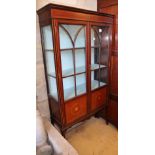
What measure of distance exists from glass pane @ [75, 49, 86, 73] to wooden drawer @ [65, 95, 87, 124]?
0.37m

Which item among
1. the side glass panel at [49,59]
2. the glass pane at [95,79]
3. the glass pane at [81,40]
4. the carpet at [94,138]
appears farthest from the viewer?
the glass pane at [95,79]

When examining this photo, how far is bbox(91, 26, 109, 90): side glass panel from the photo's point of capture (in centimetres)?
188

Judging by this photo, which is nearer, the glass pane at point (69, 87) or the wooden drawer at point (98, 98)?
the glass pane at point (69, 87)

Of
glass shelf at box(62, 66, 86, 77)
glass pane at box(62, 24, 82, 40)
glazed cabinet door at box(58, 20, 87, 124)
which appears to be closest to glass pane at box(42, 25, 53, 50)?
glazed cabinet door at box(58, 20, 87, 124)

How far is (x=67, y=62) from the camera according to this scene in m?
1.74

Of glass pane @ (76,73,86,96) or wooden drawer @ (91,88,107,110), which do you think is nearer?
glass pane @ (76,73,86,96)

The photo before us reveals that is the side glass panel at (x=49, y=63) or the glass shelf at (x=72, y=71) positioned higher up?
the side glass panel at (x=49, y=63)

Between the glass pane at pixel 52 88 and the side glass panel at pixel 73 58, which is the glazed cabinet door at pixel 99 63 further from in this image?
the glass pane at pixel 52 88

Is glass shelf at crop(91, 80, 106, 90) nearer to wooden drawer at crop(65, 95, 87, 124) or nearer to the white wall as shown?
wooden drawer at crop(65, 95, 87, 124)

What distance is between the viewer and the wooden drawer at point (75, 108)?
1672 millimetres

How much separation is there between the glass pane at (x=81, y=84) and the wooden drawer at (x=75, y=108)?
0.30ft

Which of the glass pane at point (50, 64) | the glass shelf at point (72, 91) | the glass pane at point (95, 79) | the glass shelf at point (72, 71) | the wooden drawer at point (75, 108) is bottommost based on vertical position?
the wooden drawer at point (75, 108)

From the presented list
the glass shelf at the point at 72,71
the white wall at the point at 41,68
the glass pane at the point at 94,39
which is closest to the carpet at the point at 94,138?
the white wall at the point at 41,68

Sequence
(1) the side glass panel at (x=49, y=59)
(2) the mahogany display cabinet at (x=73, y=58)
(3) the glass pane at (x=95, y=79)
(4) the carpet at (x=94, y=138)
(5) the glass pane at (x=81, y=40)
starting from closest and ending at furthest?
(2) the mahogany display cabinet at (x=73, y=58), (1) the side glass panel at (x=49, y=59), (5) the glass pane at (x=81, y=40), (4) the carpet at (x=94, y=138), (3) the glass pane at (x=95, y=79)
